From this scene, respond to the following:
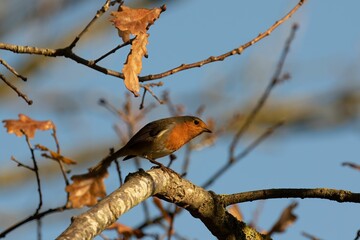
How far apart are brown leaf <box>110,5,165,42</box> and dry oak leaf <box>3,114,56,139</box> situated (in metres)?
0.98

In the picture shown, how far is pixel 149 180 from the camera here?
2365 millimetres

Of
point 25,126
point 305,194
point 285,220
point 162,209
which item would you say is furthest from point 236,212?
point 25,126

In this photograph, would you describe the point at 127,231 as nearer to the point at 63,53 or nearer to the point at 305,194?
the point at 305,194

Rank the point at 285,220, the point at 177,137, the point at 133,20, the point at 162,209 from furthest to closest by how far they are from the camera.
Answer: the point at 177,137 → the point at 162,209 → the point at 285,220 → the point at 133,20

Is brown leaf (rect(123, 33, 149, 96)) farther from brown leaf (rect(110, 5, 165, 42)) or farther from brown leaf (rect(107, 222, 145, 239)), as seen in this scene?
brown leaf (rect(107, 222, 145, 239))

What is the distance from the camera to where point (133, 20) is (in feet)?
8.29

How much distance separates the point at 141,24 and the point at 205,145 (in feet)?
6.81

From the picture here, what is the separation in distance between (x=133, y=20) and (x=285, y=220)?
57.7 inches

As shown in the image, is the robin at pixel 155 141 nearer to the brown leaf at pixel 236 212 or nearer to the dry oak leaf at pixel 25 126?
the dry oak leaf at pixel 25 126

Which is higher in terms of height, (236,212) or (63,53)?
(63,53)

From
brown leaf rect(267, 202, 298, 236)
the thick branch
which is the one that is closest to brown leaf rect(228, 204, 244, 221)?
brown leaf rect(267, 202, 298, 236)

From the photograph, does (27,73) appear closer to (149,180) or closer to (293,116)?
(293,116)

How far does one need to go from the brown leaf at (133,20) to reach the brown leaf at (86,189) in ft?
3.61

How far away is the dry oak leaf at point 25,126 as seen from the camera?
10.9ft
